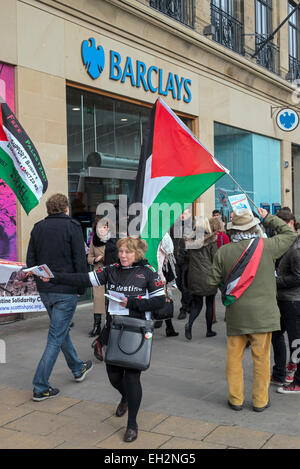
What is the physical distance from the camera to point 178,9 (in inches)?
540

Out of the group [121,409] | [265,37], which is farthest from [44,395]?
[265,37]

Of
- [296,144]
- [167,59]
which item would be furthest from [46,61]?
[296,144]

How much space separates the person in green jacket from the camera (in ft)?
15.7

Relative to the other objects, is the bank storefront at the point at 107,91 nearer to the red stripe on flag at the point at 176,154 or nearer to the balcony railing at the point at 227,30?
the balcony railing at the point at 227,30

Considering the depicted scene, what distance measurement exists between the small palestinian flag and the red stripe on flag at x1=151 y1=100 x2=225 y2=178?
1.29 metres

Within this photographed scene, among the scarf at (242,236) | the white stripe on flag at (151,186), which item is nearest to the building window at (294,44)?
the white stripe on flag at (151,186)

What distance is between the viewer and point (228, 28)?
1616cm

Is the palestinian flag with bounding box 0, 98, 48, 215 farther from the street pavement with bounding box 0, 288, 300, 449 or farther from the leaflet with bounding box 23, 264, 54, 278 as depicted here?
the street pavement with bounding box 0, 288, 300, 449

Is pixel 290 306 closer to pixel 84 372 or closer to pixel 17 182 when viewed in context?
pixel 84 372

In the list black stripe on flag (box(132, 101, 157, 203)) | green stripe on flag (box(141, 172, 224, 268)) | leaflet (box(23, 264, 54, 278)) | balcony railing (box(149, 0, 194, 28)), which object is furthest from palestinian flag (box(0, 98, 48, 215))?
balcony railing (box(149, 0, 194, 28))

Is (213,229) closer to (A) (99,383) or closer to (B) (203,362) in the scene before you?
(B) (203,362)

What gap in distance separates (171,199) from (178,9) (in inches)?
370
